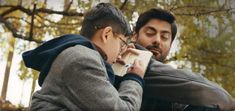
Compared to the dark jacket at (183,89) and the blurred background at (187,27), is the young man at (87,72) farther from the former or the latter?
the blurred background at (187,27)

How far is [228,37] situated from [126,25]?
584 centimetres

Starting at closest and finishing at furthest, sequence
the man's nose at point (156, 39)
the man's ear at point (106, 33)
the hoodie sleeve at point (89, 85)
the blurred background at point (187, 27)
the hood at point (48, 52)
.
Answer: the hoodie sleeve at point (89, 85) → the hood at point (48, 52) → the man's ear at point (106, 33) → the man's nose at point (156, 39) → the blurred background at point (187, 27)

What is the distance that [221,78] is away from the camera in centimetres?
784

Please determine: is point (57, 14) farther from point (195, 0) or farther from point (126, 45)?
point (126, 45)

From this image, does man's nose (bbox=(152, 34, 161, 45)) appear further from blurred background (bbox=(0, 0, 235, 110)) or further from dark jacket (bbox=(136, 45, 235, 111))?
blurred background (bbox=(0, 0, 235, 110))

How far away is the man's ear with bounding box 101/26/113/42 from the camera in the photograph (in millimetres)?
1816

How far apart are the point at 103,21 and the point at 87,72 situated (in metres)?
0.38

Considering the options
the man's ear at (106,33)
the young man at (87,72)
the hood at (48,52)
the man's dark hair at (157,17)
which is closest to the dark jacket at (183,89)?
the young man at (87,72)

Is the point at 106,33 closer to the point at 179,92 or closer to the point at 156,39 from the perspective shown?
the point at 179,92

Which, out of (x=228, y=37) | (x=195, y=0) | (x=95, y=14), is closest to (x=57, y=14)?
(x=195, y=0)

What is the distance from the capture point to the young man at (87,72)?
5.12 ft

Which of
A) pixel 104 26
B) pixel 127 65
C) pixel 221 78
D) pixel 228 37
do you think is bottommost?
pixel 221 78

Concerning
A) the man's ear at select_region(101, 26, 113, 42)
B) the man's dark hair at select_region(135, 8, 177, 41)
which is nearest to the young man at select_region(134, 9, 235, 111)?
the man's ear at select_region(101, 26, 113, 42)

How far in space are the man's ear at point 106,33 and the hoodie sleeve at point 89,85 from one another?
7.6 inches
